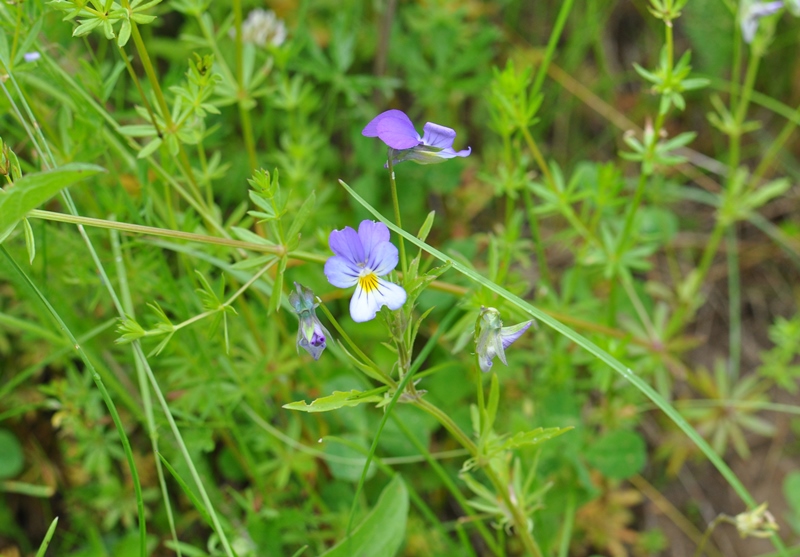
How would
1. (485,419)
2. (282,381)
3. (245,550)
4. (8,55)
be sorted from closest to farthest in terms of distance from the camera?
(485,419) < (8,55) < (245,550) < (282,381)

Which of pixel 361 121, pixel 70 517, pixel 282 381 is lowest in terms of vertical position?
pixel 70 517

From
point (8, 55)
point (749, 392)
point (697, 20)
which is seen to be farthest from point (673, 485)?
Answer: point (8, 55)

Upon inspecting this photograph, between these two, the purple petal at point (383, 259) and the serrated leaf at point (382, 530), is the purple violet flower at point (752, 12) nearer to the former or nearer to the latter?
the purple petal at point (383, 259)

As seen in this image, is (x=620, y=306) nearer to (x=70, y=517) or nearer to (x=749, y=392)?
(x=749, y=392)

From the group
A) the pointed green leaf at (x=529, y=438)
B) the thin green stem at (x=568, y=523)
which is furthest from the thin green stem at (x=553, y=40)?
the thin green stem at (x=568, y=523)

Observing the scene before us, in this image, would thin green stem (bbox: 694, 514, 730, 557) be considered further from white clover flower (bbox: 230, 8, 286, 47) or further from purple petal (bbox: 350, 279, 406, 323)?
white clover flower (bbox: 230, 8, 286, 47)

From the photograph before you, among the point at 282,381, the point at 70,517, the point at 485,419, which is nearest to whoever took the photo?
the point at 485,419

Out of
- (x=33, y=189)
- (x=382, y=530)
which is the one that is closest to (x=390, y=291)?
(x=33, y=189)

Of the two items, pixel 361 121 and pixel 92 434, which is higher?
pixel 361 121
